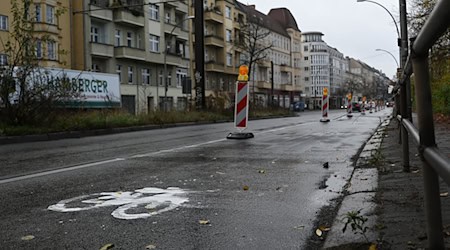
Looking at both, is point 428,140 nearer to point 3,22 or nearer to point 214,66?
point 3,22

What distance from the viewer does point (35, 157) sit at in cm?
963

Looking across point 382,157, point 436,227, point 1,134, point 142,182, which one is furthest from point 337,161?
point 1,134

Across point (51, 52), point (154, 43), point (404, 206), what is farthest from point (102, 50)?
point (404, 206)

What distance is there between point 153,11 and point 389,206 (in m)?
47.5

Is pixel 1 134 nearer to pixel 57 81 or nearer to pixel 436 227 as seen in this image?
pixel 57 81

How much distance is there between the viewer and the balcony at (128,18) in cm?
4347

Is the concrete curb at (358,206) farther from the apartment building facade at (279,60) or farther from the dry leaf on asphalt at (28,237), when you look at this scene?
the apartment building facade at (279,60)

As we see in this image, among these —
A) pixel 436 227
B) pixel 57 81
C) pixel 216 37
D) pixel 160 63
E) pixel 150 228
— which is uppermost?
pixel 216 37

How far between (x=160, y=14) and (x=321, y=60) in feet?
325

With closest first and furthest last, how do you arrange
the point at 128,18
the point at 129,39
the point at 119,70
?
the point at 119,70, the point at 128,18, the point at 129,39

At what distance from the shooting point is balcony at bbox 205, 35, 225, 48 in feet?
195

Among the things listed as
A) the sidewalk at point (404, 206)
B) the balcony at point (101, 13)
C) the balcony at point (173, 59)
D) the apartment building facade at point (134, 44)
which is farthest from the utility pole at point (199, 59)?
the sidewalk at point (404, 206)

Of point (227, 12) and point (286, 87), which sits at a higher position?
point (227, 12)

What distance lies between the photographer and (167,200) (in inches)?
198
